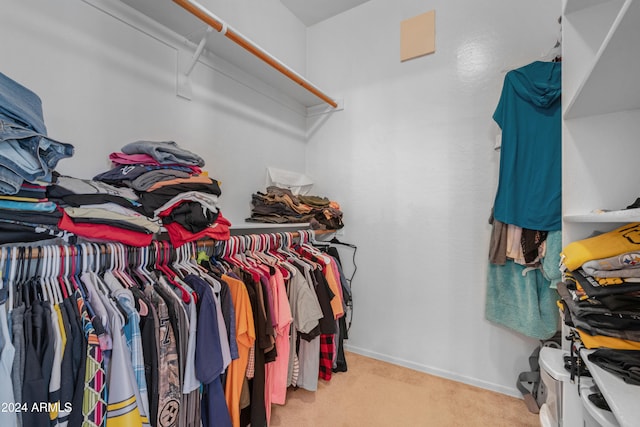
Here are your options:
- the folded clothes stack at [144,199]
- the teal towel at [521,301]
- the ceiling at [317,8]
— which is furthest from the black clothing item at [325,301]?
the ceiling at [317,8]

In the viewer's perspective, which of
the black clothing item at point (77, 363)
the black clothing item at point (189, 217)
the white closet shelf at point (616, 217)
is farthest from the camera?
the black clothing item at point (189, 217)

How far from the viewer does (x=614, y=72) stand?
846mm

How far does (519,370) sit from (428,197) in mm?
1255

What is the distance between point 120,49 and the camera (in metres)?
1.38

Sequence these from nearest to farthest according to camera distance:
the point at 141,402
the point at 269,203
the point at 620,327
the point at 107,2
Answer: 1. the point at 620,327
2. the point at 141,402
3. the point at 107,2
4. the point at 269,203

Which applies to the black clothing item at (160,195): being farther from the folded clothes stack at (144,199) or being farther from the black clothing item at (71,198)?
the black clothing item at (71,198)

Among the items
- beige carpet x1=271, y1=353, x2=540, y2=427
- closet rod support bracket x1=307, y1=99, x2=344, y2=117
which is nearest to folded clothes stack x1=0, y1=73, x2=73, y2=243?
beige carpet x1=271, y1=353, x2=540, y2=427

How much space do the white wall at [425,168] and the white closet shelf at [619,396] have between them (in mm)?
1238

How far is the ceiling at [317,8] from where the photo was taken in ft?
7.76

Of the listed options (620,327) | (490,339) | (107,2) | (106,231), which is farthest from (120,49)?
(490,339)

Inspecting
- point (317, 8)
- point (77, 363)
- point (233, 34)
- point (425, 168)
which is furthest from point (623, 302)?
point (317, 8)

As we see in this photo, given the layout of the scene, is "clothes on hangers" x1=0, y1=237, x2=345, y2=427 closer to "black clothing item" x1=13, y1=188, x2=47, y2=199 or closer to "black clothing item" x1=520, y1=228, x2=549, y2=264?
"black clothing item" x1=13, y1=188, x2=47, y2=199

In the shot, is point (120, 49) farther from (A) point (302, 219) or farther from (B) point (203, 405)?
(B) point (203, 405)

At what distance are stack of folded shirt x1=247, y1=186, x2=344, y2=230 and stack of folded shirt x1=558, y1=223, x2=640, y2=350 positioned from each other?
155 cm
